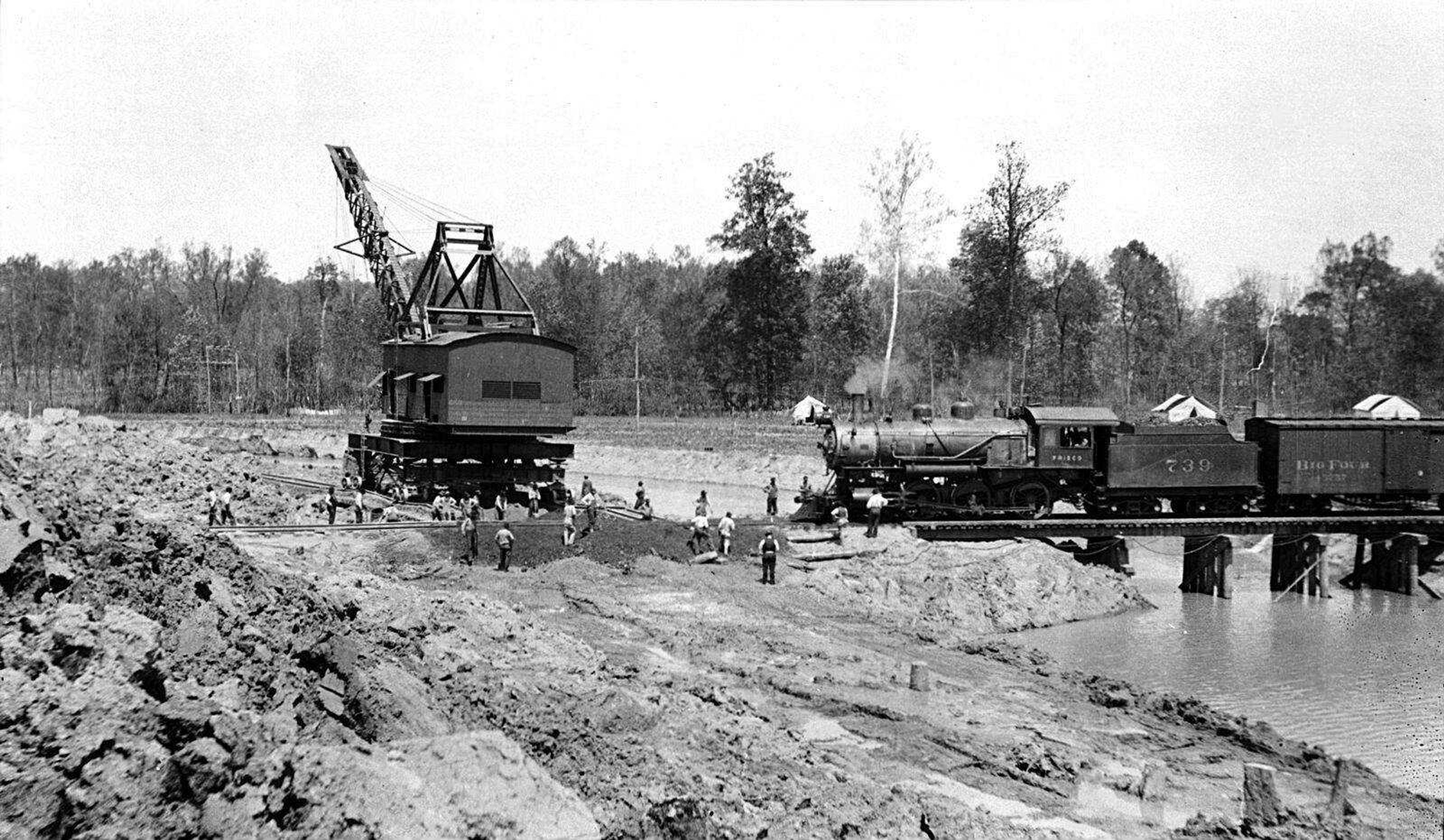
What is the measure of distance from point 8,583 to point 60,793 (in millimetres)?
2320

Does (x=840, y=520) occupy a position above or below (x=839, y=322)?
below

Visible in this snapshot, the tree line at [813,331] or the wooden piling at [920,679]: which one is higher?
the tree line at [813,331]

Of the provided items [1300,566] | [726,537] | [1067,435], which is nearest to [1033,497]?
[1067,435]

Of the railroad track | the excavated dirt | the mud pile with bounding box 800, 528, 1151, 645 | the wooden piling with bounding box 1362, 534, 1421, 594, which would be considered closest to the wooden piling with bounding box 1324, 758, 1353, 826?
the excavated dirt

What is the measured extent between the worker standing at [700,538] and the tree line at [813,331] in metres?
23.4

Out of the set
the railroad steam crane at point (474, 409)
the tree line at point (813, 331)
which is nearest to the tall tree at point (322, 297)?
the tree line at point (813, 331)

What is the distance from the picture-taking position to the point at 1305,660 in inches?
736

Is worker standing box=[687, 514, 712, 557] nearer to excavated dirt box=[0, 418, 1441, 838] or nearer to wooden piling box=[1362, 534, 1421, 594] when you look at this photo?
excavated dirt box=[0, 418, 1441, 838]

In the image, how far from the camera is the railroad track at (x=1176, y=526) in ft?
79.4

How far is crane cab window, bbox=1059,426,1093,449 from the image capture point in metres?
25.7

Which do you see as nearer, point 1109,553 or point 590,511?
→ point 590,511

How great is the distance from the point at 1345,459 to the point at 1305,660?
414 inches

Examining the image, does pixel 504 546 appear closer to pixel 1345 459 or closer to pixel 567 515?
pixel 567 515

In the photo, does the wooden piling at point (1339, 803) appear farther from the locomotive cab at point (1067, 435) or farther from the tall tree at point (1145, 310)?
the tall tree at point (1145, 310)
